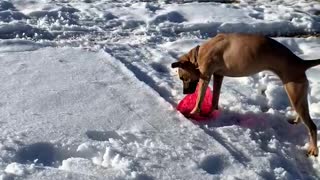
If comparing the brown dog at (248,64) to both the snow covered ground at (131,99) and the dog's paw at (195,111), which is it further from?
the snow covered ground at (131,99)

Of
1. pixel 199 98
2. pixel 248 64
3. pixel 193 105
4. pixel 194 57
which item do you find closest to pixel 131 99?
pixel 193 105

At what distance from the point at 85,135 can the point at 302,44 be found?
367 cm

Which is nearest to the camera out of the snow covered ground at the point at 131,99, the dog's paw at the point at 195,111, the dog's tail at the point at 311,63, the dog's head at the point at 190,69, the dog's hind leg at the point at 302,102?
the snow covered ground at the point at 131,99

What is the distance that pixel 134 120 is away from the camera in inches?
216

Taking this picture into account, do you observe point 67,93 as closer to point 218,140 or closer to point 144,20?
point 218,140

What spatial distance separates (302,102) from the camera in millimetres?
5160

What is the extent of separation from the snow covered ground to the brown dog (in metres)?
0.31

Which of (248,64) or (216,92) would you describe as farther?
(216,92)

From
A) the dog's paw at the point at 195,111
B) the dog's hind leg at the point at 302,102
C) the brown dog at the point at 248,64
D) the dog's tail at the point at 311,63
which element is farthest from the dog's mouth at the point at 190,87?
the dog's tail at the point at 311,63

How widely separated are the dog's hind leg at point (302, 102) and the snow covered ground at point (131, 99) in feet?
0.40

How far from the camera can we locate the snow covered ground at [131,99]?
481 centimetres

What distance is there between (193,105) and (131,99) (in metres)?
0.58

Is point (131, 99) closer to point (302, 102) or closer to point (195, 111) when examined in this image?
point (195, 111)

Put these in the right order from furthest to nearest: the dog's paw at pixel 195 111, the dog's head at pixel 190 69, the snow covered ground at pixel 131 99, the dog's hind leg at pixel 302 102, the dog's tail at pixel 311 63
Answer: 1. the dog's paw at pixel 195 111
2. the dog's head at pixel 190 69
3. the dog's hind leg at pixel 302 102
4. the dog's tail at pixel 311 63
5. the snow covered ground at pixel 131 99
